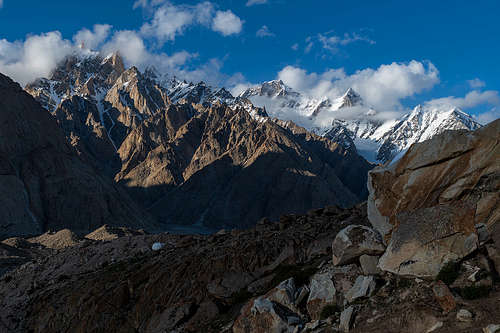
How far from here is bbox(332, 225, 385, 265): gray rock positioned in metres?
12.6

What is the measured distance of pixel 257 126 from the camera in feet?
648

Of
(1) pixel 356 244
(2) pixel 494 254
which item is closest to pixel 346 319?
(1) pixel 356 244

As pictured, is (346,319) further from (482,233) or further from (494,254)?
(482,233)

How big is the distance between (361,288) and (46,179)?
108378 mm

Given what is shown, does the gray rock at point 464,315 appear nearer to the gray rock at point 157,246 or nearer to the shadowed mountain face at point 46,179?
the gray rock at point 157,246

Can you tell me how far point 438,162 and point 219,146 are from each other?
18076 centimetres

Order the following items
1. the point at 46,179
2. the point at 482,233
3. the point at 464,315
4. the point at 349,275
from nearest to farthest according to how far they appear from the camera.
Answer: the point at 464,315 < the point at 482,233 < the point at 349,275 < the point at 46,179

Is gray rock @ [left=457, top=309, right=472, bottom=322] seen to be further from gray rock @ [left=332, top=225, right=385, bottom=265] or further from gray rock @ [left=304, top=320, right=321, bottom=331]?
gray rock @ [left=332, top=225, right=385, bottom=265]

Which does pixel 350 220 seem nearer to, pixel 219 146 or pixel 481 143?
pixel 481 143

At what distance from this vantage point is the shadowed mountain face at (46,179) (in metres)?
96.6

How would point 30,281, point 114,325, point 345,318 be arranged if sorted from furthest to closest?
1. point 30,281
2. point 114,325
3. point 345,318

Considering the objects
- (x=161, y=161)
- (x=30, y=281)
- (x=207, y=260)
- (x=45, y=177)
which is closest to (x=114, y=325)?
(x=207, y=260)

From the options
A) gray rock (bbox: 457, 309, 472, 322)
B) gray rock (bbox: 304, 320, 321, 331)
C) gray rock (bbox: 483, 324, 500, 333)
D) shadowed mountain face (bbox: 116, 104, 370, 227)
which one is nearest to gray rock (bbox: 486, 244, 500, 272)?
gray rock (bbox: 457, 309, 472, 322)

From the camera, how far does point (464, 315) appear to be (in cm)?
869
